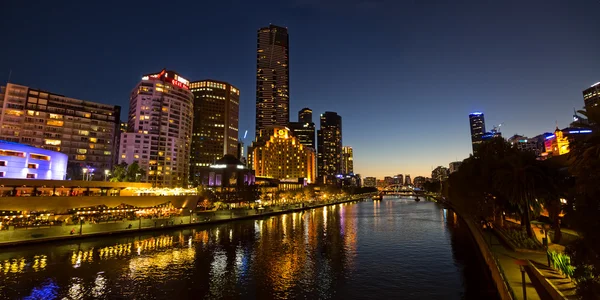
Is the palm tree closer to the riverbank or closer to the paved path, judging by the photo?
the paved path

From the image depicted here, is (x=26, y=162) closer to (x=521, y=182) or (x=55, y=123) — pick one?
(x=55, y=123)

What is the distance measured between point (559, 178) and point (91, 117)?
196994 mm

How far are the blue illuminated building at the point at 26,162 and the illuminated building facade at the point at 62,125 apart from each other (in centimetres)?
6048

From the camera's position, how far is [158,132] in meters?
178

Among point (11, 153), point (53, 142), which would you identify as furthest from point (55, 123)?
point (11, 153)

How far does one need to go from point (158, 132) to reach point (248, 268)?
158m

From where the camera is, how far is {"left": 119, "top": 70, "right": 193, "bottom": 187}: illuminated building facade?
171 metres

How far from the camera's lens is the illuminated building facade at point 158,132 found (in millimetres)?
170625

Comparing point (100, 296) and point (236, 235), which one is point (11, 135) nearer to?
point (236, 235)

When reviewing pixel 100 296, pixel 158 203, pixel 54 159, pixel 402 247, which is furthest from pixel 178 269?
pixel 54 159

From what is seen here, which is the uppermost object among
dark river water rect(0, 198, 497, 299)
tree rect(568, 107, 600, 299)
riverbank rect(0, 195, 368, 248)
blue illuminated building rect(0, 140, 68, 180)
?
blue illuminated building rect(0, 140, 68, 180)

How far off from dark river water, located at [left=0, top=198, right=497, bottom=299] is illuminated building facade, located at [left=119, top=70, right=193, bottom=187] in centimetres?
11806

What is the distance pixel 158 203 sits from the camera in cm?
9406

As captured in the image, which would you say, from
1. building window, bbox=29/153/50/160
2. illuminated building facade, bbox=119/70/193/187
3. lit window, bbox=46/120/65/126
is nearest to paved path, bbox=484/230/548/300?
building window, bbox=29/153/50/160
